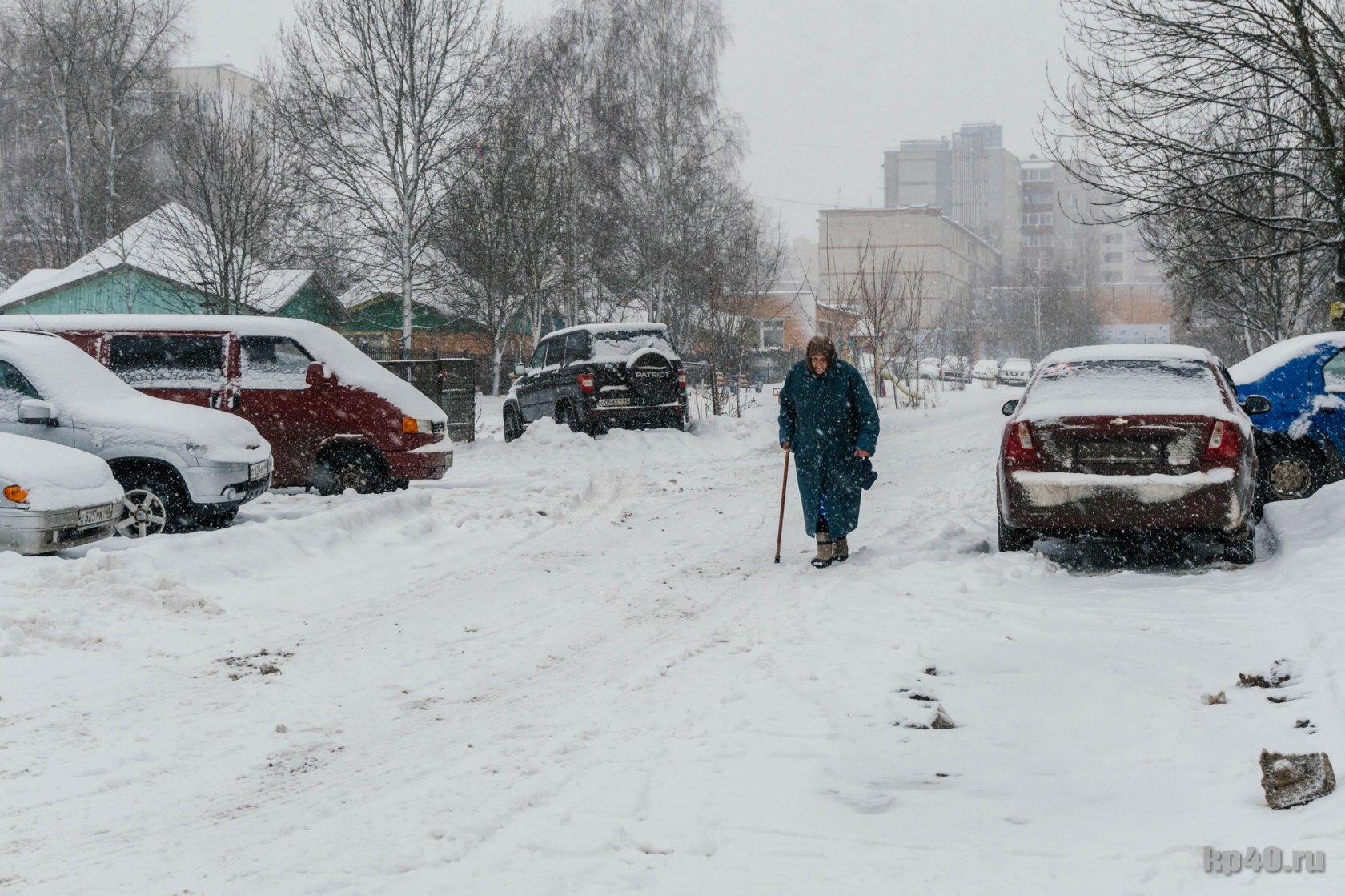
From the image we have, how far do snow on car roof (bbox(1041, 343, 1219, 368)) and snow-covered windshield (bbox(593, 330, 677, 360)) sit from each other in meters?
9.92

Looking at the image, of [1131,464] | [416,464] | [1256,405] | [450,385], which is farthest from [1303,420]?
[450,385]

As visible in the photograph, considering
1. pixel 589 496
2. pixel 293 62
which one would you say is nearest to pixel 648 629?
pixel 589 496

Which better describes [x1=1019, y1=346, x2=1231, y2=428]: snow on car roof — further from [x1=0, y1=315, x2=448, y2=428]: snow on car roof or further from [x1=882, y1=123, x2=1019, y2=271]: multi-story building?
[x1=882, y1=123, x2=1019, y2=271]: multi-story building

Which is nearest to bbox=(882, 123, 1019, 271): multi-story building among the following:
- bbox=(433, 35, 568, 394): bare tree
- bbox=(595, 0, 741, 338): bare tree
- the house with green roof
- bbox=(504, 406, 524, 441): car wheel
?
bbox=(595, 0, 741, 338): bare tree

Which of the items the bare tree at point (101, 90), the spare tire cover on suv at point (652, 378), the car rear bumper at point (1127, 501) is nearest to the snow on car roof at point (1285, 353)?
the car rear bumper at point (1127, 501)

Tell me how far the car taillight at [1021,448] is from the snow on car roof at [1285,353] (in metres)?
4.12

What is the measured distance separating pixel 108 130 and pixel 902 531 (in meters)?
40.0

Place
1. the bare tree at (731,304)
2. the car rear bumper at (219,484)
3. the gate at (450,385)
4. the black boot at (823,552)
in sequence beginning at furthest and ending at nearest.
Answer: the bare tree at (731,304) → the gate at (450,385) → the car rear bumper at (219,484) → the black boot at (823,552)

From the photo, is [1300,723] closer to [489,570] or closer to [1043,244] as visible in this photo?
[489,570]

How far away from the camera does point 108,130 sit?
40812mm

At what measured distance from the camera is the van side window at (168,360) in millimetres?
12000

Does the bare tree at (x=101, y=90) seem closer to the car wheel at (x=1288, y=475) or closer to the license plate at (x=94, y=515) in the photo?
the license plate at (x=94, y=515)

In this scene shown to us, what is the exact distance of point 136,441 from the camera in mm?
9797

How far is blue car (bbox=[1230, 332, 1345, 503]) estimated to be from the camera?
10.2m
